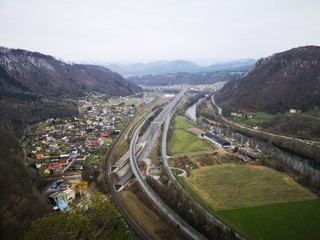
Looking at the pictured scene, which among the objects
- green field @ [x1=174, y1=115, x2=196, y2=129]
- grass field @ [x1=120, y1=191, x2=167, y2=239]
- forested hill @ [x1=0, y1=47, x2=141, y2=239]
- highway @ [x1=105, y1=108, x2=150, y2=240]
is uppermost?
forested hill @ [x1=0, y1=47, x2=141, y2=239]

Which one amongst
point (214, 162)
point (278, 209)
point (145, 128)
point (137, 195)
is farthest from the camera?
point (145, 128)

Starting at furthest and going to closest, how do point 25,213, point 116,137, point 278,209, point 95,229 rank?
point 116,137
point 278,209
point 25,213
point 95,229

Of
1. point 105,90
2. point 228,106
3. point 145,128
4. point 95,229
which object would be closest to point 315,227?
point 95,229

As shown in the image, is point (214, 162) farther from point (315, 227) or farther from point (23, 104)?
point (23, 104)

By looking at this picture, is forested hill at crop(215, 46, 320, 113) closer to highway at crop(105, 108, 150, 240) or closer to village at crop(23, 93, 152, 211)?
village at crop(23, 93, 152, 211)

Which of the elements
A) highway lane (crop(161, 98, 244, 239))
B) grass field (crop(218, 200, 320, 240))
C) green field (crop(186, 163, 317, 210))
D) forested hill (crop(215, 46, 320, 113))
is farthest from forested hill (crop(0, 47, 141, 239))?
forested hill (crop(215, 46, 320, 113))

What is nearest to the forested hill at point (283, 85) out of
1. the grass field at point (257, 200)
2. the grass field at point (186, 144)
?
the grass field at point (186, 144)
